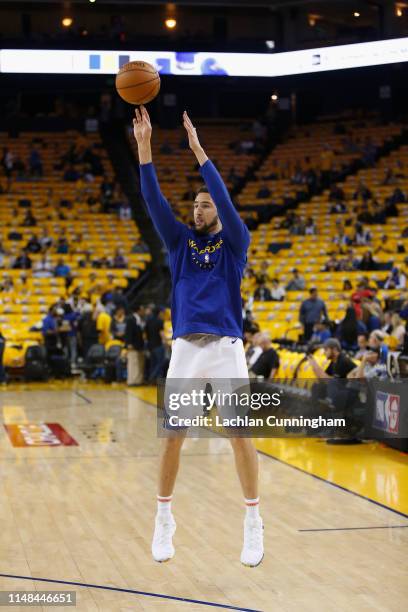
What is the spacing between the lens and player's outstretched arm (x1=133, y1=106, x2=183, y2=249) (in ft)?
16.2

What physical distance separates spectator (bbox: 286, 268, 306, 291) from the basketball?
14922 mm

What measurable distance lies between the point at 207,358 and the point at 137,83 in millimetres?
1536

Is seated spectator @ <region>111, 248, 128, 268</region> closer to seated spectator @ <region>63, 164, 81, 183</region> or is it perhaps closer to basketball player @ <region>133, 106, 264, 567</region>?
seated spectator @ <region>63, 164, 81, 183</region>

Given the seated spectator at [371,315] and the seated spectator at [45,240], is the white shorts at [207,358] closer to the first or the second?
the seated spectator at [371,315]

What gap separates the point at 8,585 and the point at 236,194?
2161 centimetres

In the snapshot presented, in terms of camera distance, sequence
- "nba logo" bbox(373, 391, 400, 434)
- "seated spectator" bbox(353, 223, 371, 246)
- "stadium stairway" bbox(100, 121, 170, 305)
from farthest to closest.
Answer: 1. "seated spectator" bbox(353, 223, 371, 246)
2. "stadium stairway" bbox(100, 121, 170, 305)
3. "nba logo" bbox(373, 391, 400, 434)

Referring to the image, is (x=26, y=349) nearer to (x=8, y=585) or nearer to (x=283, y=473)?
(x=283, y=473)

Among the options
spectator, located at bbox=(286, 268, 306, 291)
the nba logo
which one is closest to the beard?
the nba logo

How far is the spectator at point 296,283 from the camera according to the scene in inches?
792

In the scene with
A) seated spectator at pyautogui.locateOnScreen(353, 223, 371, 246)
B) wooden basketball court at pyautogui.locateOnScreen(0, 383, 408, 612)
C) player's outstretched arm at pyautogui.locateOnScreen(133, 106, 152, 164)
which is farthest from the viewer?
seated spectator at pyautogui.locateOnScreen(353, 223, 371, 246)

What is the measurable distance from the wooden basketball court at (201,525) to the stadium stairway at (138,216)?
9.63 m

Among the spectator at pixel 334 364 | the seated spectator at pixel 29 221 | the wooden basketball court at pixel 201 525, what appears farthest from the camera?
the seated spectator at pixel 29 221

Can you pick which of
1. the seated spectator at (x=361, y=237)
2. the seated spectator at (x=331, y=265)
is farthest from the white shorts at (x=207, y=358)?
the seated spectator at (x=361, y=237)

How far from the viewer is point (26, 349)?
1798 centimetres
